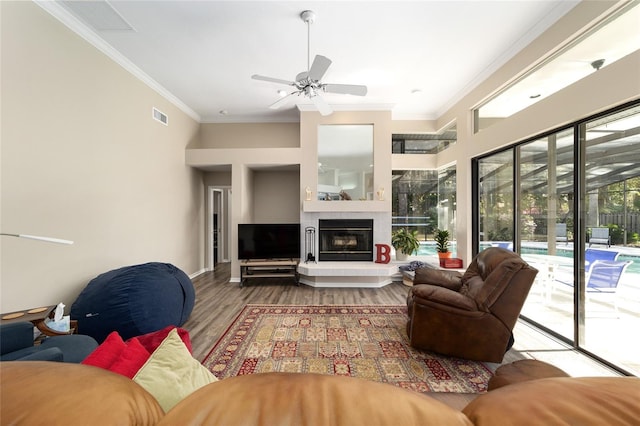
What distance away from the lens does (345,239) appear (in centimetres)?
479

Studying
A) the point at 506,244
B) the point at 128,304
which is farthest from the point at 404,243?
the point at 128,304

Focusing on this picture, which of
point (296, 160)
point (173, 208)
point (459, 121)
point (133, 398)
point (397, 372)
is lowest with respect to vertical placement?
point (397, 372)

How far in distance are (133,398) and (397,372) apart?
2.13 metres

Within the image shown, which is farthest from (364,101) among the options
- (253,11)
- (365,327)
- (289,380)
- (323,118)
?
(289,380)

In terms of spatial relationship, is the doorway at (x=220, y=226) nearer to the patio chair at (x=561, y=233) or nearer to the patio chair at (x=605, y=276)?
the patio chair at (x=561, y=233)

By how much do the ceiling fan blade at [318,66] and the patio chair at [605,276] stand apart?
10.3ft

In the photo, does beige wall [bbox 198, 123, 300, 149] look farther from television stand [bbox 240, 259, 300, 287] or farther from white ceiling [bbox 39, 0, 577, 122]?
television stand [bbox 240, 259, 300, 287]

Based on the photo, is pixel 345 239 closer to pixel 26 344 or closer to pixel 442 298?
pixel 442 298

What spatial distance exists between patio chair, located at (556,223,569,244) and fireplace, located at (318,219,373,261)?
8.47ft

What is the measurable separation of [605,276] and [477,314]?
4.40ft

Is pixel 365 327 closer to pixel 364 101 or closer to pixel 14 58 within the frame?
pixel 364 101

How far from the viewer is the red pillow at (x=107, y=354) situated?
3.02 ft

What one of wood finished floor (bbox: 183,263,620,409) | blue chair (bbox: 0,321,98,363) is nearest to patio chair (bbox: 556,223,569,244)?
wood finished floor (bbox: 183,263,620,409)

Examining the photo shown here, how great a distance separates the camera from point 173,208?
4.38 m
